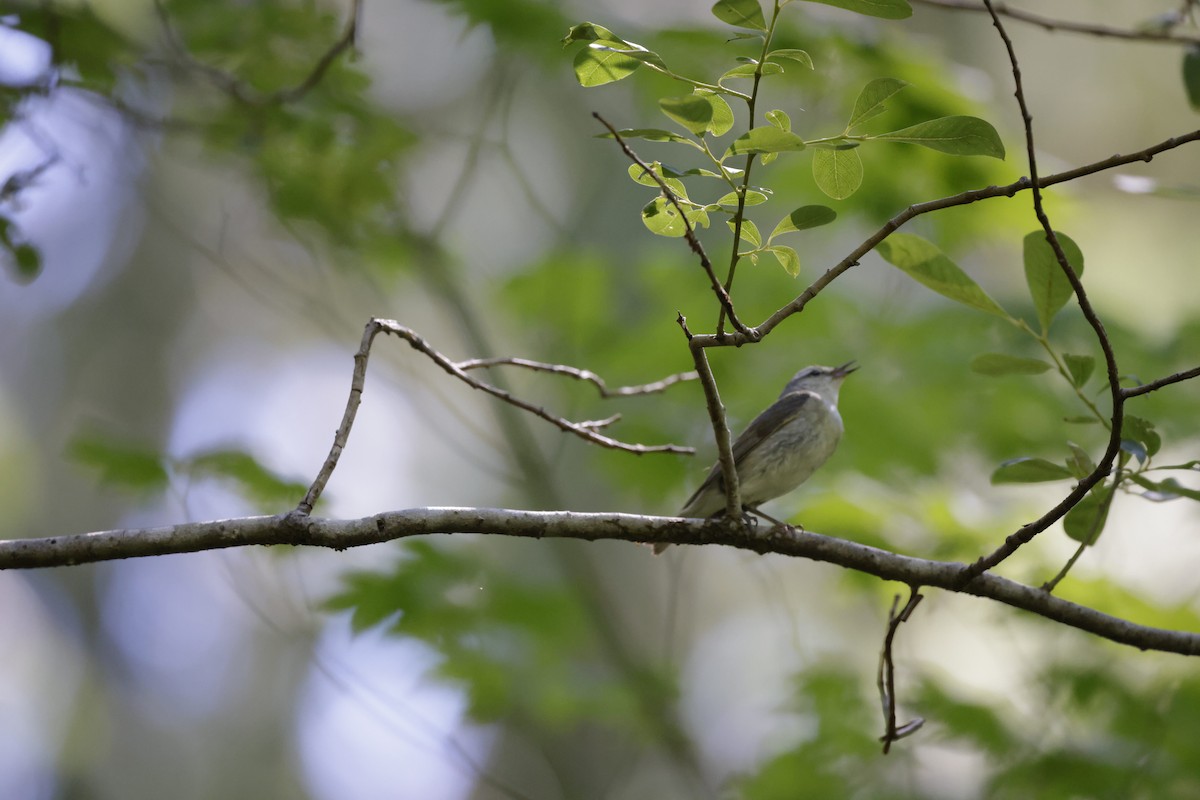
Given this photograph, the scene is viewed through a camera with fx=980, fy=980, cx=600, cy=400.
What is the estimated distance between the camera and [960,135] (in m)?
2.02

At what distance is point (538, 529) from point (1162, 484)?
1.65 meters

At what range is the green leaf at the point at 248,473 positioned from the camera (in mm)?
4449

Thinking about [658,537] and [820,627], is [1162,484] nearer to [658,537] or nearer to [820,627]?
[658,537]

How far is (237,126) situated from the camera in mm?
5117

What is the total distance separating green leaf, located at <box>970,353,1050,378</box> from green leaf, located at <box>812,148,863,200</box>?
34.6 inches

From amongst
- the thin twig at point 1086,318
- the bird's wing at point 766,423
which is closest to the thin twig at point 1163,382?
the thin twig at point 1086,318

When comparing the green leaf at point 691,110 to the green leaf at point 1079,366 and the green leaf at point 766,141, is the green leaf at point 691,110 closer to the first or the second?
the green leaf at point 766,141

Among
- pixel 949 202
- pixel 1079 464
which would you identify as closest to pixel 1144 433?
pixel 1079 464

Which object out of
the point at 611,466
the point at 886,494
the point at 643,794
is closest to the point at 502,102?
the point at 611,466

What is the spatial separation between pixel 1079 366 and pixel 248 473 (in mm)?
3446

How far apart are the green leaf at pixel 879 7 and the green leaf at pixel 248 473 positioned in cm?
326

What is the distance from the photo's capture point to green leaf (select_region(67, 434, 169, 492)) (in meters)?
4.39

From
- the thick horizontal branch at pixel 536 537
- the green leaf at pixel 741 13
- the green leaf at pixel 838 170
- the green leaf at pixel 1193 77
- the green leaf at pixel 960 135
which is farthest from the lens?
the green leaf at pixel 1193 77

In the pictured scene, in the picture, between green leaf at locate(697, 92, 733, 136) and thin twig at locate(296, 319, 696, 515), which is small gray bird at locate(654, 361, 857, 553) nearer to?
thin twig at locate(296, 319, 696, 515)
